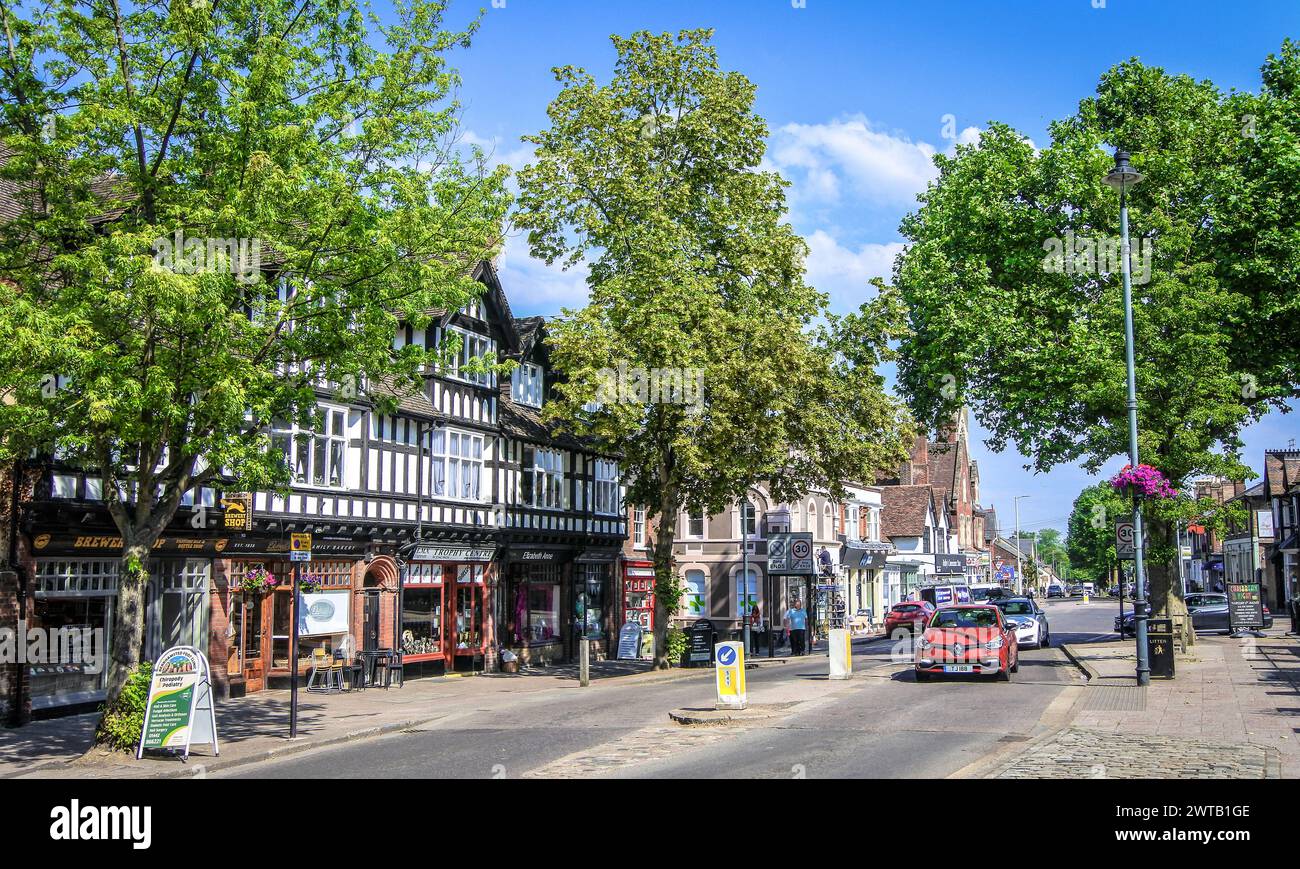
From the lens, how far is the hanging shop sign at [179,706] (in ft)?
50.1

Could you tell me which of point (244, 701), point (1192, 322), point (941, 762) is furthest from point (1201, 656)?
point (244, 701)

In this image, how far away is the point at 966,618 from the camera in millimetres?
25109

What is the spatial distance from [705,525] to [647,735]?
36555 mm

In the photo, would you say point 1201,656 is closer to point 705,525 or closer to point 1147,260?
point 1147,260

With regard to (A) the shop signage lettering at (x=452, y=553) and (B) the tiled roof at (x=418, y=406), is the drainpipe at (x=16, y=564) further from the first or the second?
(A) the shop signage lettering at (x=452, y=553)

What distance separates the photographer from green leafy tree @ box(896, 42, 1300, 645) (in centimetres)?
2731

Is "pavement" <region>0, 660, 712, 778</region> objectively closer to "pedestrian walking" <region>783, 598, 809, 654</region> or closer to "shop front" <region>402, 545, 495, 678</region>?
"shop front" <region>402, 545, 495, 678</region>

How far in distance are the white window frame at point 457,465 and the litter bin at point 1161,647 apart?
18138 mm

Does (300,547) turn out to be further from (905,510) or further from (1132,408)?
(905,510)

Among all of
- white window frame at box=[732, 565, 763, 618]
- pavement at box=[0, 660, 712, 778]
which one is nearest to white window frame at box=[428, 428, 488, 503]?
pavement at box=[0, 660, 712, 778]

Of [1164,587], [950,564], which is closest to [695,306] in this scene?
[1164,587]

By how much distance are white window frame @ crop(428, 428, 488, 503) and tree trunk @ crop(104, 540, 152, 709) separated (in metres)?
13.9

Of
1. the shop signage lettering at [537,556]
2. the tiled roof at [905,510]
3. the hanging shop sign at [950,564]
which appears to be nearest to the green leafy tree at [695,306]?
the shop signage lettering at [537,556]

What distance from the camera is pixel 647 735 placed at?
16.6 metres
